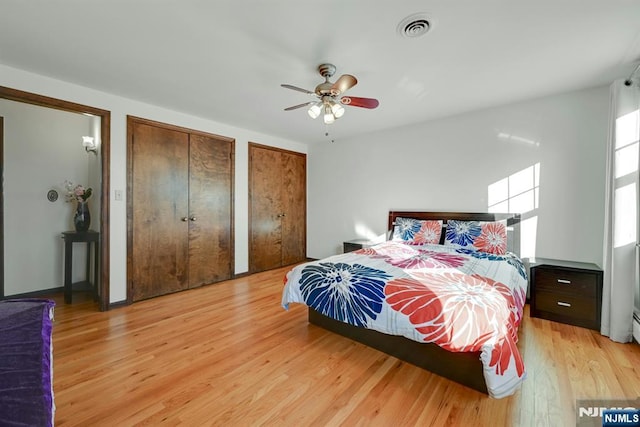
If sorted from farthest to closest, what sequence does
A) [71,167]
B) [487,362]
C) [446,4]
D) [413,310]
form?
[71,167] < [413,310] < [446,4] < [487,362]

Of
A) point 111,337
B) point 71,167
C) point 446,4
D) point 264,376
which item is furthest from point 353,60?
point 71,167

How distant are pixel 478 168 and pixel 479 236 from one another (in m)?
0.96

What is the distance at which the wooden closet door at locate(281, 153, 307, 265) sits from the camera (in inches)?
203

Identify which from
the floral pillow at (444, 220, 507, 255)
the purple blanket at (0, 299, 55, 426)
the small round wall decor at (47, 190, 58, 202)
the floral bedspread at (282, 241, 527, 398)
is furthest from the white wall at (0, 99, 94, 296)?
the floral pillow at (444, 220, 507, 255)

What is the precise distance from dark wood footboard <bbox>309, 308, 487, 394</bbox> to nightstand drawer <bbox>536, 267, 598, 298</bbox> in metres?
1.68

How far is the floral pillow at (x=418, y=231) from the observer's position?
357 centimetres

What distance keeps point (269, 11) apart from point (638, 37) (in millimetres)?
2716

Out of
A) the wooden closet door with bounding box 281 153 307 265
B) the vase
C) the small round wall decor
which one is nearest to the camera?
the vase

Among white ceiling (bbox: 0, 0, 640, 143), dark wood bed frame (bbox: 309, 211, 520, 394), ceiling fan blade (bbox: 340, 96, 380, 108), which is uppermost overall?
white ceiling (bbox: 0, 0, 640, 143)

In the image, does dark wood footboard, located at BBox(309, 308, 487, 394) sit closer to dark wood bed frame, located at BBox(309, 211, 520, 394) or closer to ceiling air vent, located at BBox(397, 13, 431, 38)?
dark wood bed frame, located at BBox(309, 211, 520, 394)

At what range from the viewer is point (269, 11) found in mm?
1737

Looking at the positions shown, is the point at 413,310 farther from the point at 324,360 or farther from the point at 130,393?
the point at 130,393

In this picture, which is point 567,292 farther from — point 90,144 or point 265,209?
point 90,144

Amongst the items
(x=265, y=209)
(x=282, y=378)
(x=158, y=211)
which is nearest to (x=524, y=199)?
(x=282, y=378)
